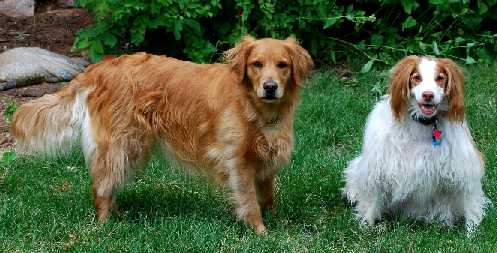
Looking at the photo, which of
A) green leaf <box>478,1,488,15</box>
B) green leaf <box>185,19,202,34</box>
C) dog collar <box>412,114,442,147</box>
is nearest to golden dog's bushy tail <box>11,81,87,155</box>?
dog collar <box>412,114,442,147</box>

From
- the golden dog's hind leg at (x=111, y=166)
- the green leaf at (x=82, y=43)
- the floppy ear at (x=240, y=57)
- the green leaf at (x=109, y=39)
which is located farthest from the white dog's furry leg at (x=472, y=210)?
the green leaf at (x=82, y=43)

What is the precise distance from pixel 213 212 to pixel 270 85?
113 centimetres

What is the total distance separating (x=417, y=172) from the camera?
489 cm

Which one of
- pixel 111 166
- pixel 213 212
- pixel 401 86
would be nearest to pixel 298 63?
pixel 401 86

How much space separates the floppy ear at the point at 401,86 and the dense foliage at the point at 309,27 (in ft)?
10.2

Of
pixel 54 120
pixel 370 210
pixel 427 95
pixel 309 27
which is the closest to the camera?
pixel 427 95

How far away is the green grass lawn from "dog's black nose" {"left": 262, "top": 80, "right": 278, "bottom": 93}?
0.83 metres

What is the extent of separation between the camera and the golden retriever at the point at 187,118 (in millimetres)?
4844

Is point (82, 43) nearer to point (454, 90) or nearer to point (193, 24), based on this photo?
point (193, 24)

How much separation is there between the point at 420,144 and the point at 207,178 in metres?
1.34

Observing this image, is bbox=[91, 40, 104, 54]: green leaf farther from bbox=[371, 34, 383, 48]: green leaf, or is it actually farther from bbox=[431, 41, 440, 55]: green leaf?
bbox=[431, 41, 440, 55]: green leaf

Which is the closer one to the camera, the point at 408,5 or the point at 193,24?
the point at 193,24

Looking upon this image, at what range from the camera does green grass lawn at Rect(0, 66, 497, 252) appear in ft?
15.7

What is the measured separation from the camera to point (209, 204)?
554cm
